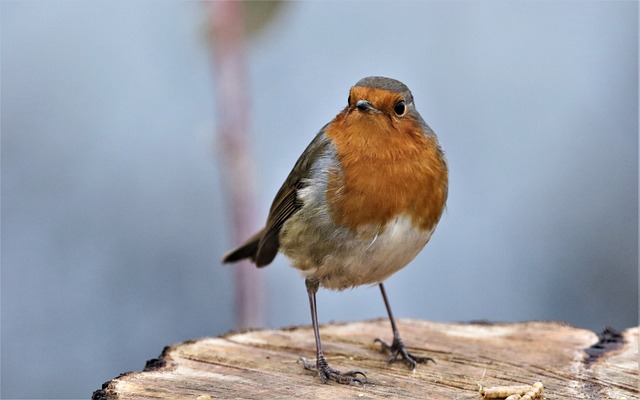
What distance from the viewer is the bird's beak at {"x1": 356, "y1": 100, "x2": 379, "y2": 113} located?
366 centimetres

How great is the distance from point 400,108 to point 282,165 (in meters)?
2.97

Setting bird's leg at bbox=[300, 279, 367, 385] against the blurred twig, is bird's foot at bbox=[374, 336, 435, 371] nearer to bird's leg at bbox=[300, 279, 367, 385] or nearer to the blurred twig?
bird's leg at bbox=[300, 279, 367, 385]

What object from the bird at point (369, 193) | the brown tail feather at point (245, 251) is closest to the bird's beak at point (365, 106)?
the bird at point (369, 193)

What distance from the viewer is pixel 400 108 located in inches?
149

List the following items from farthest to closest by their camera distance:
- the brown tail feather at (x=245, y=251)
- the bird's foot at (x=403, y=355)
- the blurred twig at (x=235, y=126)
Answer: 1. the blurred twig at (x=235, y=126)
2. the brown tail feather at (x=245, y=251)
3. the bird's foot at (x=403, y=355)

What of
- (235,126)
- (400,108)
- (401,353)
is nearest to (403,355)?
(401,353)

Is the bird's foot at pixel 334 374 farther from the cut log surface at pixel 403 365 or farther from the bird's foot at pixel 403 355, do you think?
the bird's foot at pixel 403 355

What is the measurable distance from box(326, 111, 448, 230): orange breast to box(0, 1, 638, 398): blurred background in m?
2.57

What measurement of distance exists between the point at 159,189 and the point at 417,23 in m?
2.11

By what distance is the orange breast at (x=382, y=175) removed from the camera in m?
3.70

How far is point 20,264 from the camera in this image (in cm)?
675

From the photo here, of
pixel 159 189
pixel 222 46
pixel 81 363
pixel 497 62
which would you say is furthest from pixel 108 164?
pixel 497 62

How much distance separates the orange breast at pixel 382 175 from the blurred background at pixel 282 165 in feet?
8.42

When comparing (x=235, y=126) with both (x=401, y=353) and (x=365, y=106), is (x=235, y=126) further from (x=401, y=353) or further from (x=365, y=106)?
(x=401, y=353)
